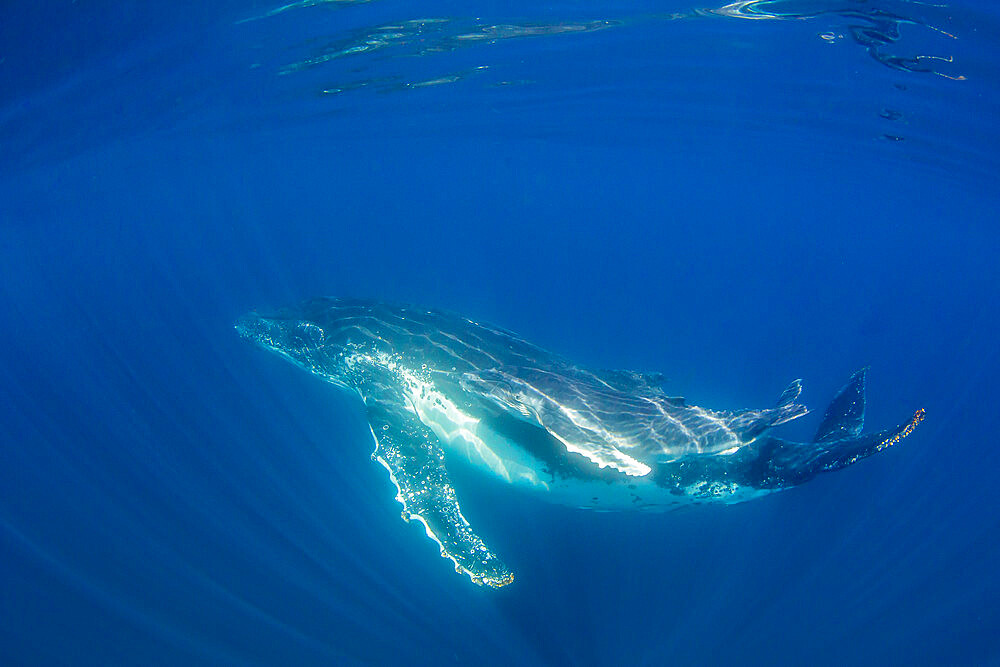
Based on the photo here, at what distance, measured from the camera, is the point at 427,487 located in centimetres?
754

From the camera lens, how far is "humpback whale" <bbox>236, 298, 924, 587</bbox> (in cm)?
666

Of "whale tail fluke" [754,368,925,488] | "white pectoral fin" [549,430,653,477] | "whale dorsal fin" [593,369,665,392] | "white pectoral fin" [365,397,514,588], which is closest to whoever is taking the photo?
"whale tail fluke" [754,368,925,488]

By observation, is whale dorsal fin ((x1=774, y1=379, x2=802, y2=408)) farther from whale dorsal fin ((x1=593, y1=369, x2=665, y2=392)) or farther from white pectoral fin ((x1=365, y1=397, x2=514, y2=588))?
white pectoral fin ((x1=365, y1=397, x2=514, y2=588))

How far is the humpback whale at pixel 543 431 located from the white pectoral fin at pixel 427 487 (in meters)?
0.02

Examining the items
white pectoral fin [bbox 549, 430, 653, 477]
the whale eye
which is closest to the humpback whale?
Result: white pectoral fin [bbox 549, 430, 653, 477]

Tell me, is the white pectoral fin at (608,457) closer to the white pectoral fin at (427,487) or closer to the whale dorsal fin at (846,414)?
the white pectoral fin at (427,487)

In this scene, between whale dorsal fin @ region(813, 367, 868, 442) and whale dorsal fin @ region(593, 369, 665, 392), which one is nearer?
whale dorsal fin @ region(813, 367, 868, 442)

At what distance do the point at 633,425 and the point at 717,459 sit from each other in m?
1.18

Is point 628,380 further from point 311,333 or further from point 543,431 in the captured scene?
point 311,333

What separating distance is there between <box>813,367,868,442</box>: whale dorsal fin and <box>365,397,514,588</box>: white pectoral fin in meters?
5.35

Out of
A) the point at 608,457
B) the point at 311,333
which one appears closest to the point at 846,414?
the point at 608,457

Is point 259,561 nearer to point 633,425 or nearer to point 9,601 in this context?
point 9,601

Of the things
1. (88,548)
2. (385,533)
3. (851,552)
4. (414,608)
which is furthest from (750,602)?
(88,548)

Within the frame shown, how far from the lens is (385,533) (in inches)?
374
